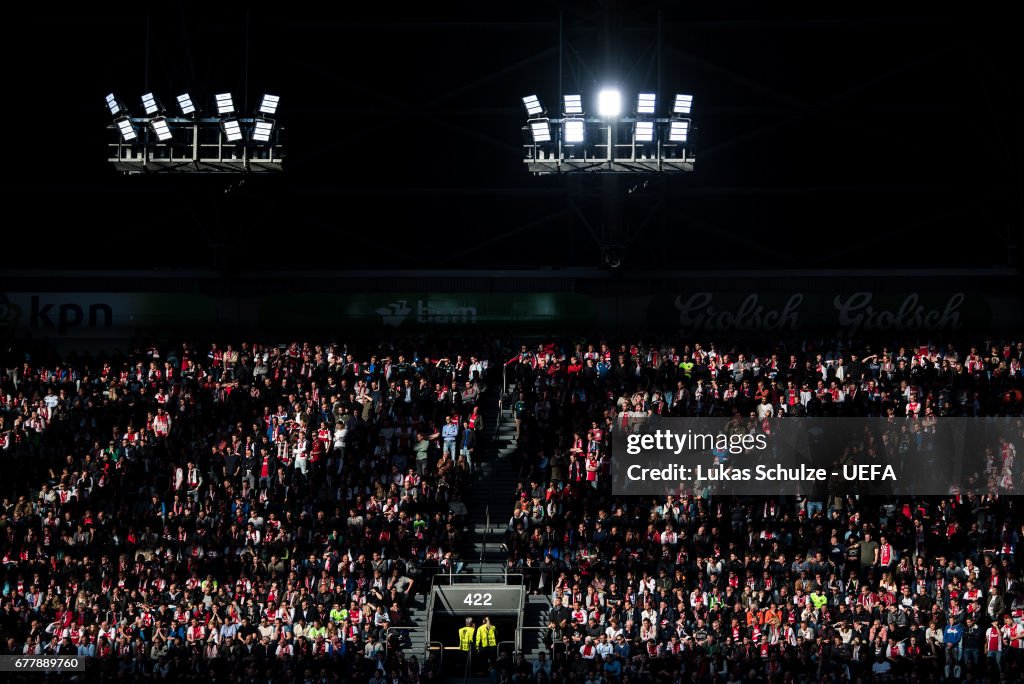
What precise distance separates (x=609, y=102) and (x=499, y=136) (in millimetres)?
10088

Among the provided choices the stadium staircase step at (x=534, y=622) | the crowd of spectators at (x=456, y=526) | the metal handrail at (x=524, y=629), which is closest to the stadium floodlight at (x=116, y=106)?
the crowd of spectators at (x=456, y=526)

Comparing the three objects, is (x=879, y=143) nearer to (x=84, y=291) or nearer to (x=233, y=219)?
(x=233, y=219)

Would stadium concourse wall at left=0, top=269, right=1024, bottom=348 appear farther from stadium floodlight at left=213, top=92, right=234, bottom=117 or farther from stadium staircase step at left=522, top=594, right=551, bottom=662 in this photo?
stadium staircase step at left=522, top=594, right=551, bottom=662

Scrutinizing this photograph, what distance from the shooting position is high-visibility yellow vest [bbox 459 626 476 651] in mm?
30750

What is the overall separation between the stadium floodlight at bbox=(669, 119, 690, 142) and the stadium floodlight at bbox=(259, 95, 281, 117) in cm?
964

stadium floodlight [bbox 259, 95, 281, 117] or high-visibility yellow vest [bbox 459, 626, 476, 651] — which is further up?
stadium floodlight [bbox 259, 95, 281, 117]

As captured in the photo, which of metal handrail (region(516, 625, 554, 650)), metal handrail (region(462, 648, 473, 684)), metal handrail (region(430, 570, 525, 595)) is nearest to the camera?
metal handrail (region(462, 648, 473, 684))

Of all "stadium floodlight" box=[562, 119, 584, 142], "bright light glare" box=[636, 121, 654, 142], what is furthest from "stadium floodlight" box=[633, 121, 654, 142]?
"stadium floodlight" box=[562, 119, 584, 142]

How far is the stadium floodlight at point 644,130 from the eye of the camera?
3425 cm

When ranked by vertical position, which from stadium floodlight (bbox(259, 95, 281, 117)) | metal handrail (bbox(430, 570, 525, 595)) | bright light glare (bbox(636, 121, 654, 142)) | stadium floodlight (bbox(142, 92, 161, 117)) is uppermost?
stadium floodlight (bbox(259, 95, 281, 117))

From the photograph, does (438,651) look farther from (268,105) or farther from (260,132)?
(268,105)

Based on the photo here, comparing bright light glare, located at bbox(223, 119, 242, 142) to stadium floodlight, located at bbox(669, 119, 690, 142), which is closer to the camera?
stadium floodlight, located at bbox(669, 119, 690, 142)

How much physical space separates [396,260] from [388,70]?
6.63 metres

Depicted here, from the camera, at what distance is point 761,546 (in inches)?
1272
